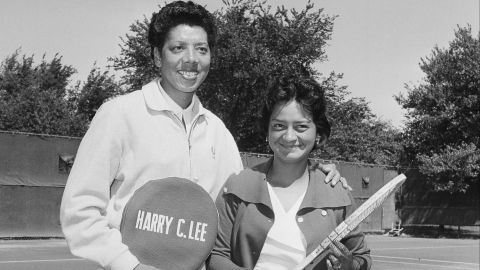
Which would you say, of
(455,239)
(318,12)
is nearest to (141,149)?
(455,239)

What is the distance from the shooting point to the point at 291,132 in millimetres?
2914

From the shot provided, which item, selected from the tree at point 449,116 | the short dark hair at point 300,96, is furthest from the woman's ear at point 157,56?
the tree at point 449,116

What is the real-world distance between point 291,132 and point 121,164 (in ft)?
2.23

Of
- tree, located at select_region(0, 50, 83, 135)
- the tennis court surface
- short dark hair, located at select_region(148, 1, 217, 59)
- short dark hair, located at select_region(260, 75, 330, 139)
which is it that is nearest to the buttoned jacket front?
short dark hair, located at select_region(260, 75, 330, 139)

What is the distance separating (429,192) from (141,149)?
24.3m

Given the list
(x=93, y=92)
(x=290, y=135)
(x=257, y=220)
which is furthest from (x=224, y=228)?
(x=93, y=92)

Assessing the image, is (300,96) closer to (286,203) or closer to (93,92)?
(286,203)

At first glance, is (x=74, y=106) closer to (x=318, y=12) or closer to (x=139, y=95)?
(x=318, y=12)

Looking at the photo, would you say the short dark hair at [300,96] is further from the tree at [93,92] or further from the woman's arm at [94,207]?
the tree at [93,92]

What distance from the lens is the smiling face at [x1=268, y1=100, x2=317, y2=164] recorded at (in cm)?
291

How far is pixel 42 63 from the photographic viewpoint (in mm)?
34875

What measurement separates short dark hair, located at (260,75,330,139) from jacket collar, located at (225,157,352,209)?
226 mm

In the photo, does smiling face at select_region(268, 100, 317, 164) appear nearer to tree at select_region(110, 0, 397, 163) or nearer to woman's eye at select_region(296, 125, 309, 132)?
woman's eye at select_region(296, 125, 309, 132)

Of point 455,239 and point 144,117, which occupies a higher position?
point 144,117
